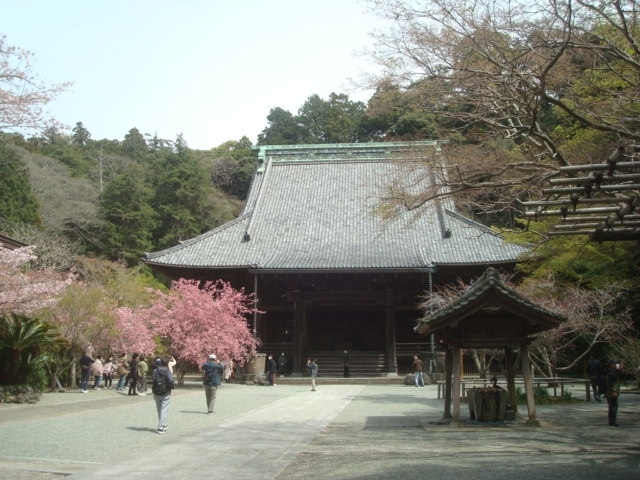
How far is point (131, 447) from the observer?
9320 millimetres

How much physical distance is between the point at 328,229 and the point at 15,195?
19.5 m

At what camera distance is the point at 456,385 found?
1112 centimetres

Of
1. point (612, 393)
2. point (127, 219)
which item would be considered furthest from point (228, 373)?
point (127, 219)

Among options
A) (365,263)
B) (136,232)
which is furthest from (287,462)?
(136,232)

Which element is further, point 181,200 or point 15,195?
point 181,200

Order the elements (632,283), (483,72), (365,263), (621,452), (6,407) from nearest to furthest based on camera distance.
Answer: (621,452) < (483,72) < (6,407) < (632,283) < (365,263)

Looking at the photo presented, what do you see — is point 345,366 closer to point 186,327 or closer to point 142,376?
point 186,327

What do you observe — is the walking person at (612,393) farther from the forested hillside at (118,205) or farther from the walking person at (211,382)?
the forested hillside at (118,205)

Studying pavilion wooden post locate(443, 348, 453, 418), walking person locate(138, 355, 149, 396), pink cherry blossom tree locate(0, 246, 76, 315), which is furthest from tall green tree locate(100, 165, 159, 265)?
pavilion wooden post locate(443, 348, 453, 418)

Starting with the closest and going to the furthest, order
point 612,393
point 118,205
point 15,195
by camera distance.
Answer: point 612,393 → point 15,195 → point 118,205

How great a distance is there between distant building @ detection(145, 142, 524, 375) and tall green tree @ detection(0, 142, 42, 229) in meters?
12.8

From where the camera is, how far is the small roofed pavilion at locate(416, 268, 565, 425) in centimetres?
1067

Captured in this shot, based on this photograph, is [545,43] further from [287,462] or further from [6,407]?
[6,407]

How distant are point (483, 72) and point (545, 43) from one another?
0.99m
